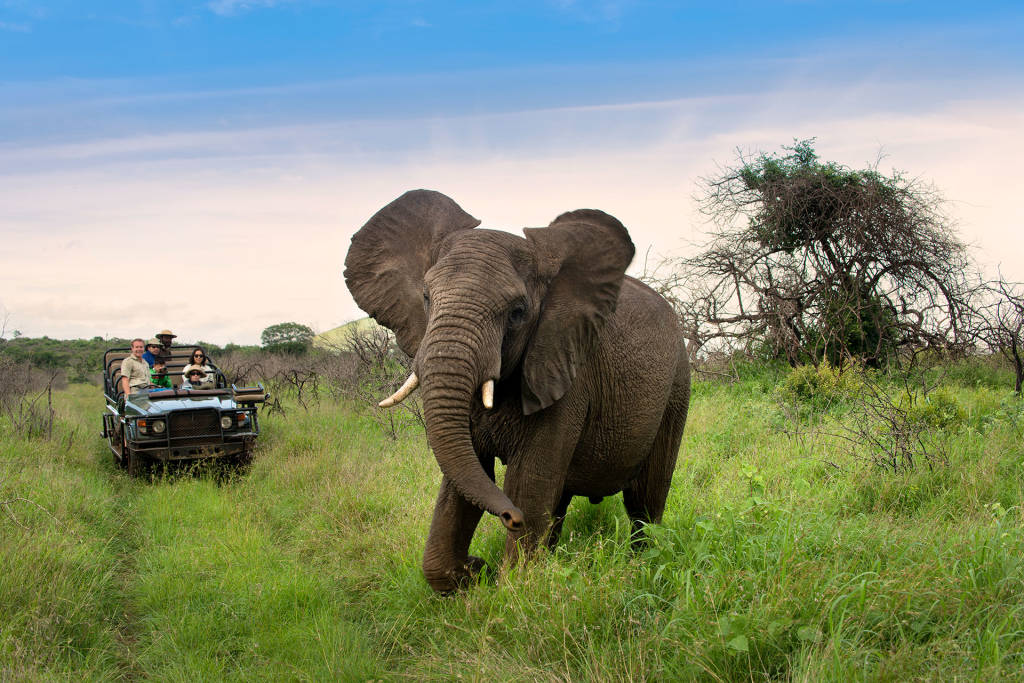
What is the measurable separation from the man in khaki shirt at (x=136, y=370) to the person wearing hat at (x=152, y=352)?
24 centimetres

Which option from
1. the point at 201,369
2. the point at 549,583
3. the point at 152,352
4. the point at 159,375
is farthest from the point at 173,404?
the point at 549,583

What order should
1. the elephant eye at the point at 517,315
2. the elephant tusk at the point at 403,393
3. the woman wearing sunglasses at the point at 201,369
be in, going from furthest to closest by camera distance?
the woman wearing sunglasses at the point at 201,369, the elephant eye at the point at 517,315, the elephant tusk at the point at 403,393

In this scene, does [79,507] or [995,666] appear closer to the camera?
[995,666]

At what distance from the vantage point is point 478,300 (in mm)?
3852

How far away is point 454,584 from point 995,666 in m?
2.68

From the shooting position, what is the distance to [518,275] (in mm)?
4133

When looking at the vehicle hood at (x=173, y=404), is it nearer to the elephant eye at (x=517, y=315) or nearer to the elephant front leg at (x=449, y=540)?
the elephant front leg at (x=449, y=540)

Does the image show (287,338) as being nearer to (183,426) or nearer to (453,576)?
(183,426)

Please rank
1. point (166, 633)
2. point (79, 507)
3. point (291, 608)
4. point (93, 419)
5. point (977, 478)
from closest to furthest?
point (166, 633)
point (291, 608)
point (977, 478)
point (79, 507)
point (93, 419)

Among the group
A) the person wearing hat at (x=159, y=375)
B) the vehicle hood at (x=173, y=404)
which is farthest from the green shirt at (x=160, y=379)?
the vehicle hood at (x=173, y=404)

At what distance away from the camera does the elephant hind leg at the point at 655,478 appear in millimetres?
5926

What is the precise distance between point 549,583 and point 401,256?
6.35 feet

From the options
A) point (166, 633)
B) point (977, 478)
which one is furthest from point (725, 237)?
point (166, 633)

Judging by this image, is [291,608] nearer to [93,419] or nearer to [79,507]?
[79,507]
